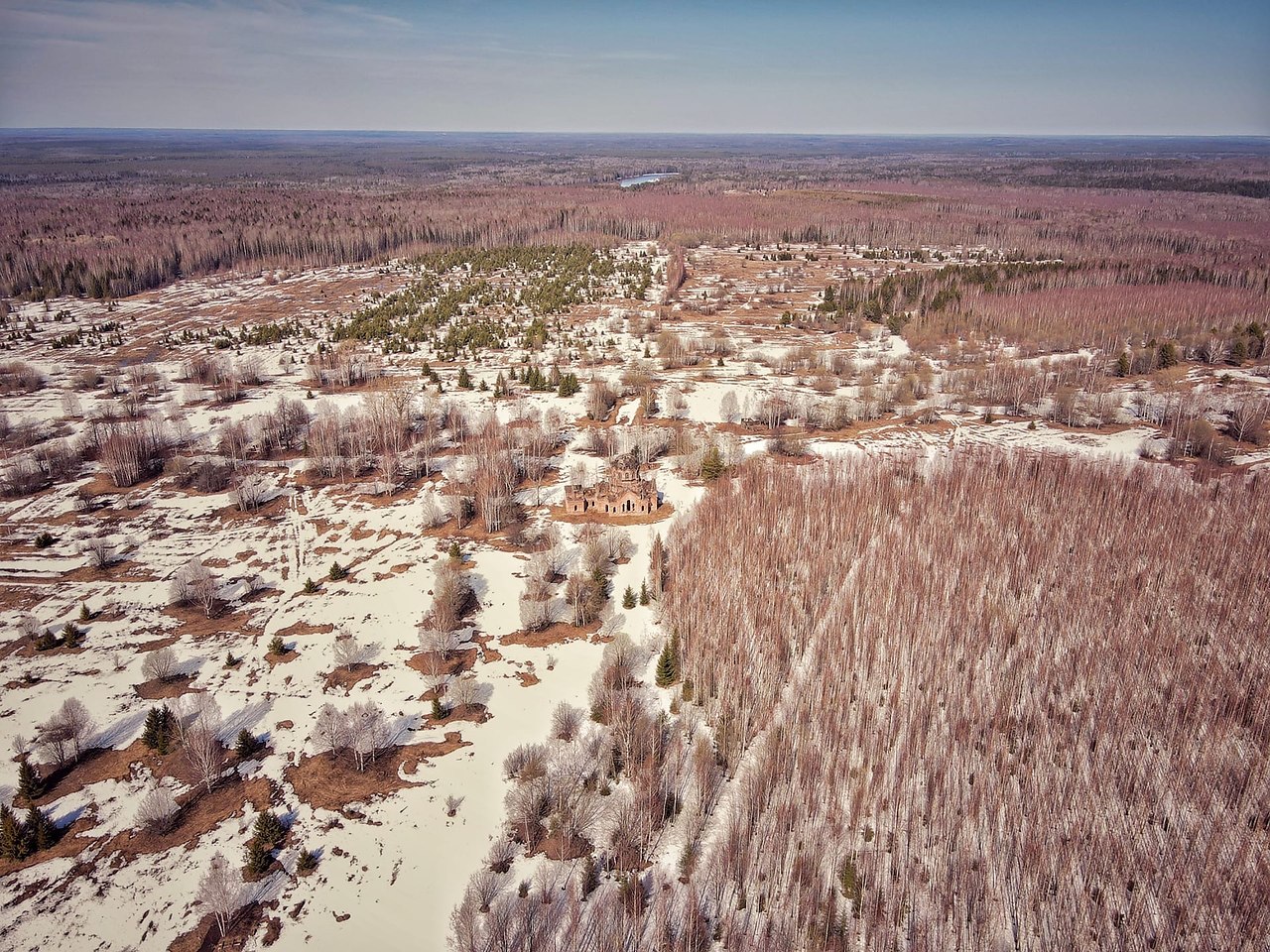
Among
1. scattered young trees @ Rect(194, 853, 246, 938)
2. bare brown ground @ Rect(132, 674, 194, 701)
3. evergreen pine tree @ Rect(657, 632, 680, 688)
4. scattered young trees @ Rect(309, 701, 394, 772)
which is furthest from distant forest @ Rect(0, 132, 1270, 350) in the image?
scattered young trees @ Rect(194, 853, 246, 938)

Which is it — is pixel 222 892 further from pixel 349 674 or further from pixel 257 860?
pixel 349 674

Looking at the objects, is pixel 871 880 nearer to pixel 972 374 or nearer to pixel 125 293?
pixel 972 374

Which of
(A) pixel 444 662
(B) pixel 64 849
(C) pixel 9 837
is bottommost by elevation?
(B) pixel 64 849

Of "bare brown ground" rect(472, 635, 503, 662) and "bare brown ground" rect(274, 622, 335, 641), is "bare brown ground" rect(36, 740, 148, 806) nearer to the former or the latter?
"bare brown ground" rect(274, 622, 335, 641)

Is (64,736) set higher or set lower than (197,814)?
higher

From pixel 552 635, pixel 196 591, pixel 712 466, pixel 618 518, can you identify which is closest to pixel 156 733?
pixel 196 591

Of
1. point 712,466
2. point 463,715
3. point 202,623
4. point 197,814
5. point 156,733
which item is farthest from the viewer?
point 712,466
